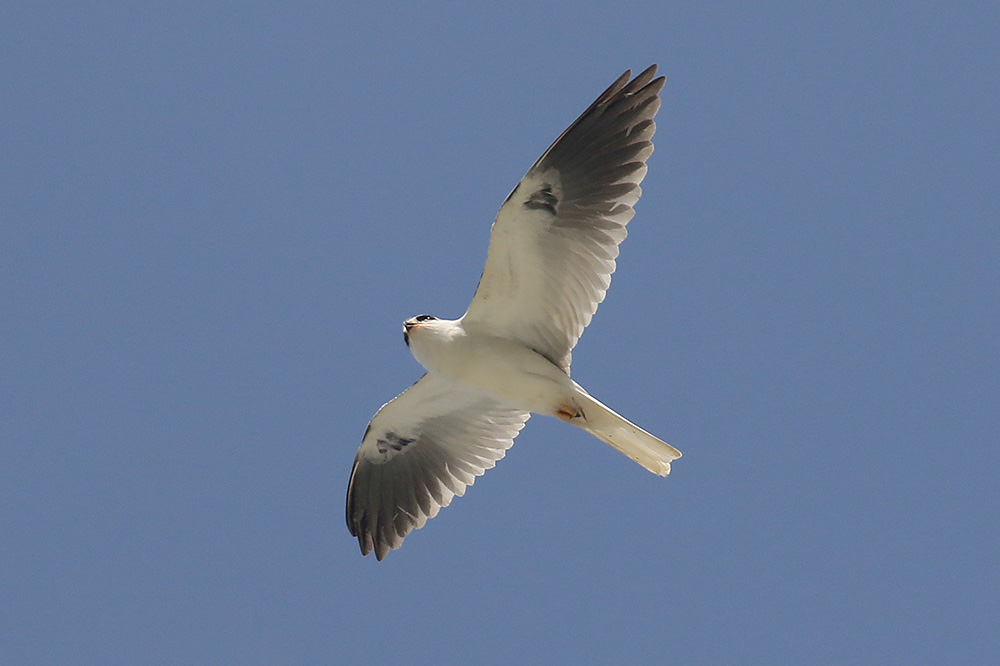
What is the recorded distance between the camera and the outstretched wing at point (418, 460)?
10.5 meters

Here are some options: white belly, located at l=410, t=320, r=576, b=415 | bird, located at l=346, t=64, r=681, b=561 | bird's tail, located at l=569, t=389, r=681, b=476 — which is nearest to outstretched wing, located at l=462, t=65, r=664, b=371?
bird, located at l=346, t=64, r=681, b=561

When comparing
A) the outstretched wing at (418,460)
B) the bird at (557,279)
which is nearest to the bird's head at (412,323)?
the bird at (557,279)

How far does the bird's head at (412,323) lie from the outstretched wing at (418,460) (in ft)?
3.99

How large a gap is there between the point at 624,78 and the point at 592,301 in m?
1.70

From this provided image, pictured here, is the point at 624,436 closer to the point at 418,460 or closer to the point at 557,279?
the point at 557,279

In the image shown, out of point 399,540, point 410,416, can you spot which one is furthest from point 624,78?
point 399,540

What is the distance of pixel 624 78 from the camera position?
8578mm

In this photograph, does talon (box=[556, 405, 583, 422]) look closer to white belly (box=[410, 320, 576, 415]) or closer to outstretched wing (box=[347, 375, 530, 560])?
white belly (box=[410, 320, 576, 415])

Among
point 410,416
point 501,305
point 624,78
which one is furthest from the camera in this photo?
point 410,416

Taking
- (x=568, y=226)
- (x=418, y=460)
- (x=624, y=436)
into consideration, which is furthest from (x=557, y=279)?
(x=418, y=460)

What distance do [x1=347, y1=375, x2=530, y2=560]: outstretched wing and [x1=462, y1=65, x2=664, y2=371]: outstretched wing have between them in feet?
4.56

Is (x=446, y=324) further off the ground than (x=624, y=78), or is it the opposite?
(x=624, y=78)

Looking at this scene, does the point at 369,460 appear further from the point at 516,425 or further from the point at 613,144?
the point at 613,144

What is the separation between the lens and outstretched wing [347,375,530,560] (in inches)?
413
